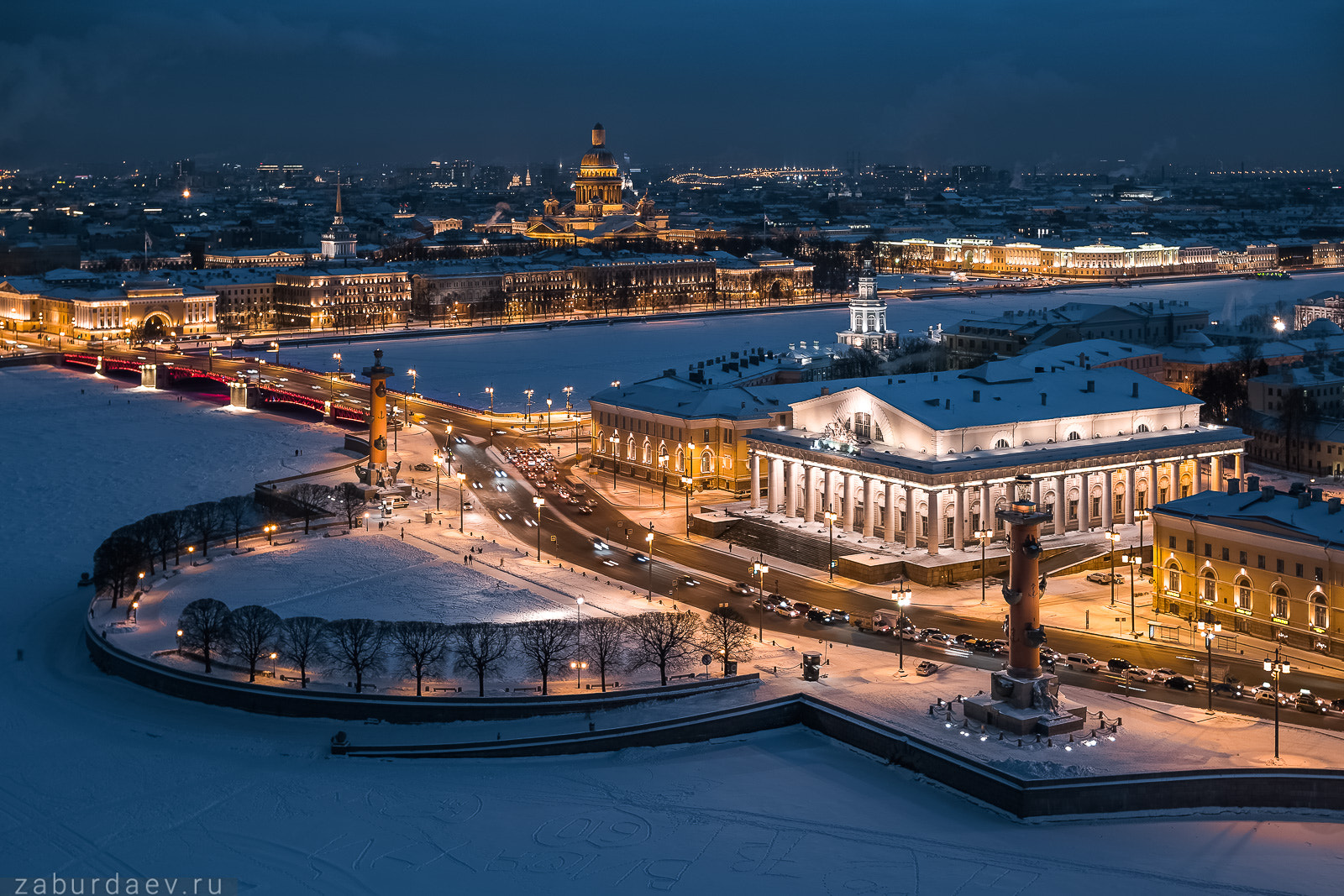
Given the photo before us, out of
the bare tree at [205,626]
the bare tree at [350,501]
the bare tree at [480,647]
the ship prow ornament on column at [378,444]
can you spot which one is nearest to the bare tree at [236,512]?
the bare tree at [350,501]

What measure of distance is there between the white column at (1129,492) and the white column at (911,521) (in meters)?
5.71

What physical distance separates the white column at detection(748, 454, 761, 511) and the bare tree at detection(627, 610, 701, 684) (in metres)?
12.2

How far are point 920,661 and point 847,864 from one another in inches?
287

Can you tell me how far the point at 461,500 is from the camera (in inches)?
1689

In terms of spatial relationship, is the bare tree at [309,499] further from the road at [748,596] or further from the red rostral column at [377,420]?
the red rostral column at [377,420]

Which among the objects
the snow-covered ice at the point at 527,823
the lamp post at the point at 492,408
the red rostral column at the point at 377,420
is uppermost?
the red rostral column at the point at 377,420

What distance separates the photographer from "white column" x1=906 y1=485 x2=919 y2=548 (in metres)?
37.8

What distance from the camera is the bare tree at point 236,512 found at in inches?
1508

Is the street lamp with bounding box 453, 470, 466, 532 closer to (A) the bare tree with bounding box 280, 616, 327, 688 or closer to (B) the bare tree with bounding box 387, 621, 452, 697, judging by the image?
(B) the bare tree with bounding box 387, 621, 452, 697

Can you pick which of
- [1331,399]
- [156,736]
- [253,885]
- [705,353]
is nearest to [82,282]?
[705,353]

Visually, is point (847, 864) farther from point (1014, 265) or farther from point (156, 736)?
point (1014, 265)

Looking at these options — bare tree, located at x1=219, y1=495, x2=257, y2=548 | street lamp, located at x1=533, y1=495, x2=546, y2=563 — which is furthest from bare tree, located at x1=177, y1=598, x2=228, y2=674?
street lamp, located at x1=533, y1=495, x2=546, y2=563

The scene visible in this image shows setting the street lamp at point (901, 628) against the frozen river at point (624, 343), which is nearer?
the street lamp at point (901, 628)

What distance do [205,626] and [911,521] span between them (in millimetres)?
15400
